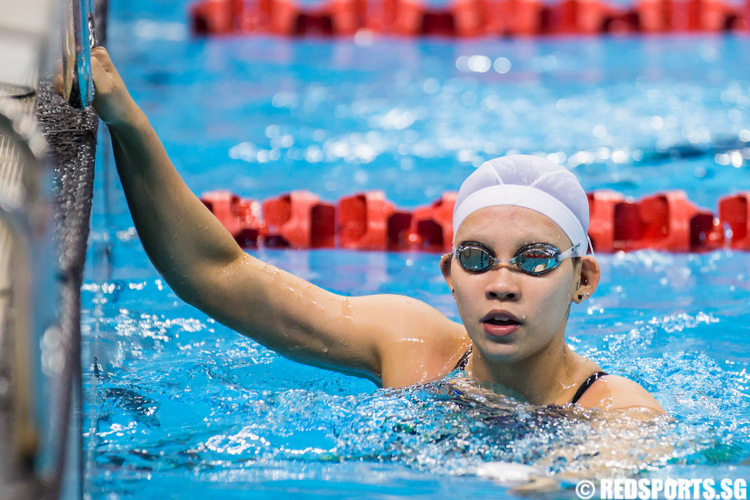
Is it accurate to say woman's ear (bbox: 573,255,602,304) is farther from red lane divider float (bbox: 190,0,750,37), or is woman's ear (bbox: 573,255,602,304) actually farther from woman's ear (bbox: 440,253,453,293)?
red lane divider float (bbox: 190,0,750,37)

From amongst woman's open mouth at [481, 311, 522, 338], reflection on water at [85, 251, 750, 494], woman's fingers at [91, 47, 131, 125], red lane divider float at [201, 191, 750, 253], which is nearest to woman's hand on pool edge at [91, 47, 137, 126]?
woman's fingers at [91, 47, 131, 125]

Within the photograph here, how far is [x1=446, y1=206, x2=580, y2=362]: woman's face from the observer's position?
7.17ft

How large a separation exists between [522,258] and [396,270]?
2.22m

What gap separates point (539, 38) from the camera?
26.5 feet

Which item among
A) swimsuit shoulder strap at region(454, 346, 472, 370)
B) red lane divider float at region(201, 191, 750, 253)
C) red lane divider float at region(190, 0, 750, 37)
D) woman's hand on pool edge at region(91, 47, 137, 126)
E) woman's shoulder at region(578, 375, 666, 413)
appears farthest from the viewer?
red lane divider float at region(190, 0, 750, 37)

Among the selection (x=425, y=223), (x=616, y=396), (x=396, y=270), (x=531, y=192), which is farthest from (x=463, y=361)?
(x=425, y=223)

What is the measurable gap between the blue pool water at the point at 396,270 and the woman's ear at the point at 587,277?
0.29 meters

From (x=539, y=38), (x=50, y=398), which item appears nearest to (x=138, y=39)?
(x=539, y=38)

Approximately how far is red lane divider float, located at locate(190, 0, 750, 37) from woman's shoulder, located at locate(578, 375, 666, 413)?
19.9 ft

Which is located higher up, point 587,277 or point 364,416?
point 587,277

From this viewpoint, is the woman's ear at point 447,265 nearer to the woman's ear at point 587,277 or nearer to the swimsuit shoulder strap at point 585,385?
the woman's ear at point 587,277

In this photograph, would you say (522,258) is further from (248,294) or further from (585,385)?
(248,294)

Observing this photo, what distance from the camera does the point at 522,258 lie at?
2205mm

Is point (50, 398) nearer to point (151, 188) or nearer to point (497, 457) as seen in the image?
point (151, 188)
